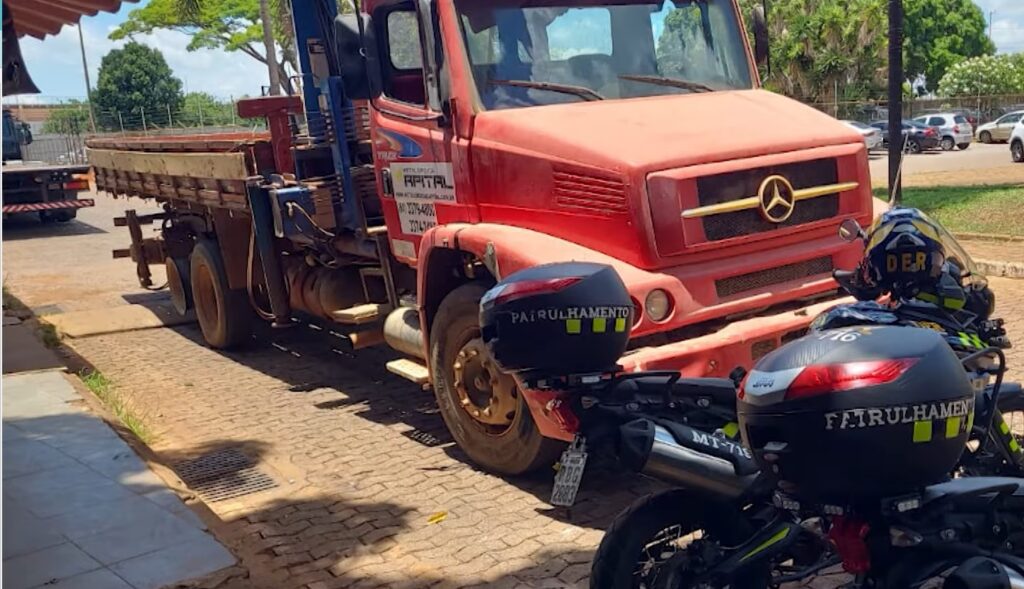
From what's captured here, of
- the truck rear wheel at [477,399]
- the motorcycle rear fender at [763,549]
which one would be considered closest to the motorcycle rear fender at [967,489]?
the motorcycle rear fender at [763,549]

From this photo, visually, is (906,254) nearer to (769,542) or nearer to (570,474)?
(769,542)

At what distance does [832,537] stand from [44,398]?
5953mm

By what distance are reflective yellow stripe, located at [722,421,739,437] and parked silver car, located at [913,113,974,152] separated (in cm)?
3304

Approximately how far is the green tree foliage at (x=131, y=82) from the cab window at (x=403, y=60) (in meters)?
51.3

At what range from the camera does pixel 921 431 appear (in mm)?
2457

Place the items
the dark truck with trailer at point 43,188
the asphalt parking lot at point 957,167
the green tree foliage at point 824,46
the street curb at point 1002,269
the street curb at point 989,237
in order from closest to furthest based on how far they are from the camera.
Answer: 1. the street curb at point 1002,269
2. the street curb at point 989,237
3. the asphalt parking lot at point 957,167
4. the dark truck with trailer at point 43,188
5. the green tree foliage at point 824,46

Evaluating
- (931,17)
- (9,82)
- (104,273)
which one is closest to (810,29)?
(931,17)

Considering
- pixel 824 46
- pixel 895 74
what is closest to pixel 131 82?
pixel 824 46

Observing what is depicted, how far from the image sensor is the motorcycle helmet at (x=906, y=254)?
3.98m

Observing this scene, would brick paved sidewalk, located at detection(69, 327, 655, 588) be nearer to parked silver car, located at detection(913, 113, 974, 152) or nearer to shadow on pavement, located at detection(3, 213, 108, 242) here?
shadow on pavement, located at detection(3, 213, 108, 242)

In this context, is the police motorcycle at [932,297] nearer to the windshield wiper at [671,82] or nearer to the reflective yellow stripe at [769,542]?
the reflective yellow stripe at [769,542]

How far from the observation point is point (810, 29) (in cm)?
3991

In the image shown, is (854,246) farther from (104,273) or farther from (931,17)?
(931,17)

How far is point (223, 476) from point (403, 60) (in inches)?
104
